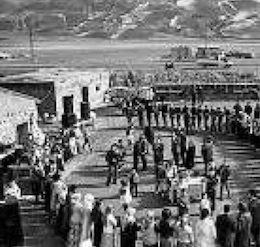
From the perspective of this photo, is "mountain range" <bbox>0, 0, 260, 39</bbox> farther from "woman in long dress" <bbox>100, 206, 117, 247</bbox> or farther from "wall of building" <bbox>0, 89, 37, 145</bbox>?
"woman in long dress" <bbox>100, 206, 117, 247</bbox>

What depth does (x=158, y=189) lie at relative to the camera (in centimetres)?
2045

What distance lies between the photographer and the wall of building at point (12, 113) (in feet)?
93.0

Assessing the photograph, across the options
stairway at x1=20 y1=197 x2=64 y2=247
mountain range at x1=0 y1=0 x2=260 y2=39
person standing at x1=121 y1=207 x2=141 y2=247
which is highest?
mountain range at x1=0 y1=0 x2=260 y2=39

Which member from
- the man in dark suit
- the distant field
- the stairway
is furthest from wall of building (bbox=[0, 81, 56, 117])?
the distant field

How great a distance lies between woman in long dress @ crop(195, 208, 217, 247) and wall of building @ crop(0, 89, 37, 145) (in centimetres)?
1465

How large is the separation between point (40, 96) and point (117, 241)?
22.0m

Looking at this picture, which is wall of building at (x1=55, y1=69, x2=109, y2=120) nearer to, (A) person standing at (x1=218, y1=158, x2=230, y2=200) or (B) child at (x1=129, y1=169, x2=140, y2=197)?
(B) child at (x1=129, y1=169, x2=140, y2=197)

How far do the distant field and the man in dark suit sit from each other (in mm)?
57964

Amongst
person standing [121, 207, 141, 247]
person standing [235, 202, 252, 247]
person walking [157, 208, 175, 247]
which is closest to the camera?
person walking [157, 208, 175, 247]

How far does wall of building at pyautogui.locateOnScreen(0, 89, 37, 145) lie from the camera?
2836cm

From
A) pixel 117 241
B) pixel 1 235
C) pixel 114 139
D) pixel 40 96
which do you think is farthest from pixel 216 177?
pixel 40 96

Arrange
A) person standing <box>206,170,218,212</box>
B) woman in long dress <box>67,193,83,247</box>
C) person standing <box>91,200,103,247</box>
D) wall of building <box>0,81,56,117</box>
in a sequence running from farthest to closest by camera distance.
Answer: wall of building <box>0,81,56,117</box>, person standing <box>206,170,218,212</box>, person standing <box>91,200,103,247</box>, woman in long dress <box>67,193,83,247</box>

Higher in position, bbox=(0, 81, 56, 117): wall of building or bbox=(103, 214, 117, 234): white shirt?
bbox=(0, 81, 56, 117): wall of building

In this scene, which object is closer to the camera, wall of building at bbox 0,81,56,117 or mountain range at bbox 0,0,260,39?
wall of building at bbox 0,81,56,117
